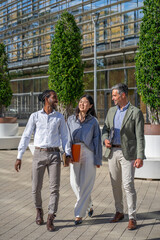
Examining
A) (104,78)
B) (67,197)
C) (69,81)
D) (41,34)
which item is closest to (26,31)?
(41,34)

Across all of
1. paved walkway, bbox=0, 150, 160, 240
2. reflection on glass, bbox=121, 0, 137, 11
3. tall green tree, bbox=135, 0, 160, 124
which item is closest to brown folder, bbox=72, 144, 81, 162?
paved walkway, bbox=0, 150, 160, 240

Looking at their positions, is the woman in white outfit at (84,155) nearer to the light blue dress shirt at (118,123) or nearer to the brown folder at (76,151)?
the brown folder at (76,151)

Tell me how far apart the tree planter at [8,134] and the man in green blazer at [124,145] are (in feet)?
32.4

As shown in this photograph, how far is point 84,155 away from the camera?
5238 mm

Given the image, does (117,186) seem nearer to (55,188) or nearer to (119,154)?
(119,154)

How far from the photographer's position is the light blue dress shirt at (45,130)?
5.14 meters

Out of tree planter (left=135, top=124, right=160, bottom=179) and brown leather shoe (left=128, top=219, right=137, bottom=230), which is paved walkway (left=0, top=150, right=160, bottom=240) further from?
tree planter (left=135, top=124, right=160, bottom=179)

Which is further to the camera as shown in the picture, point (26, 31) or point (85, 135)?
point (26, 31)

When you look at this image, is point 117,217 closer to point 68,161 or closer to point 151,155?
point 68,161

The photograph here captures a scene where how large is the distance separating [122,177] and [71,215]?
107 cm

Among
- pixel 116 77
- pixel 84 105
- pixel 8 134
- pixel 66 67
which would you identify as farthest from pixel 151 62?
pixel 116 77

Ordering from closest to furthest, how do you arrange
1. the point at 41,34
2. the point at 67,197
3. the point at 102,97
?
1. the point at 67,197
2. the point at 102,97
3. the point at 41,34

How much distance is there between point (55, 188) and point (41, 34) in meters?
34.5

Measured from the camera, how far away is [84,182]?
525 centimetres
